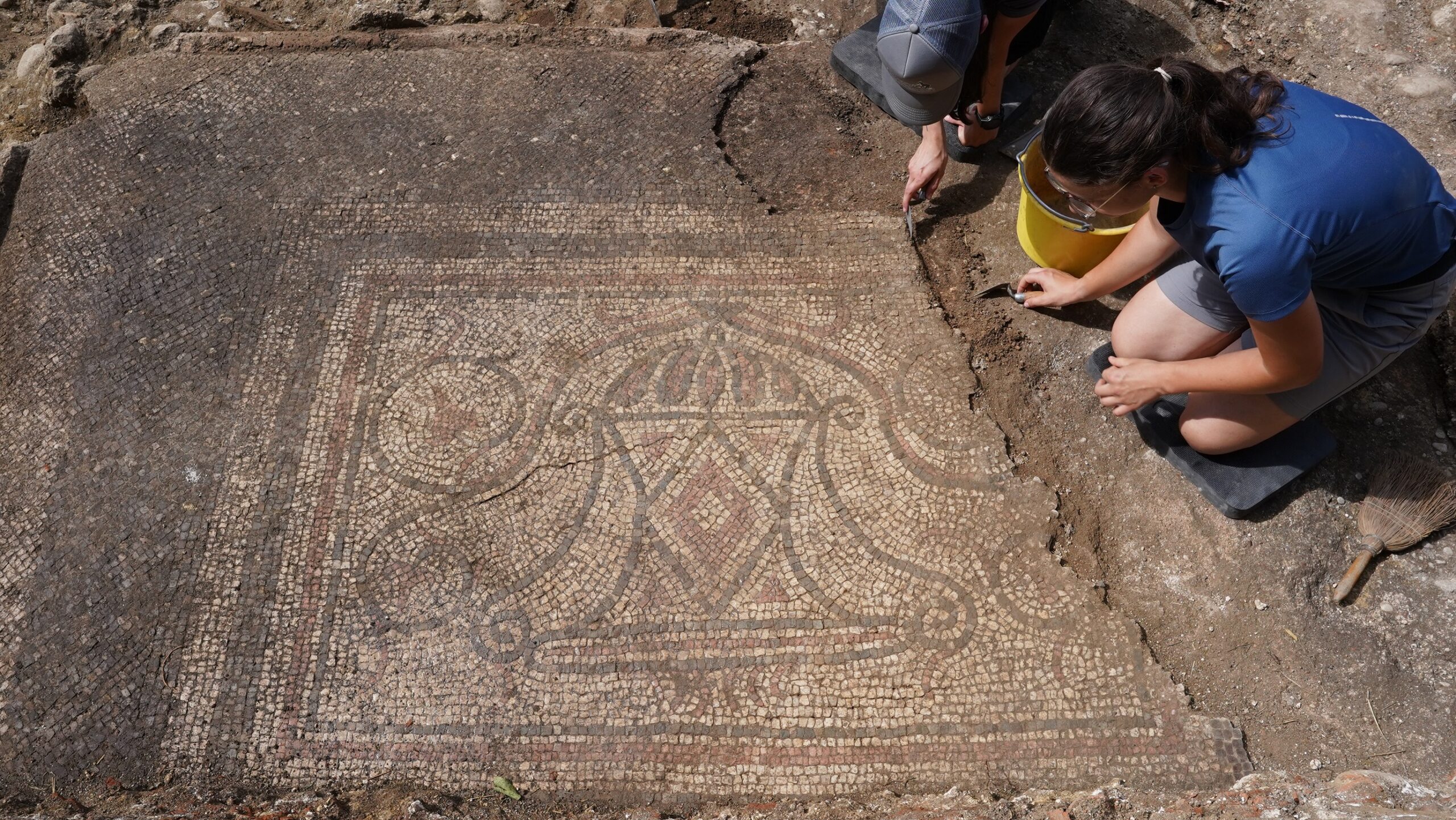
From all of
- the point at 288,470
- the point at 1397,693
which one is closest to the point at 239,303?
the point at 288,470

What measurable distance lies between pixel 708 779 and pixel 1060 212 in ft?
8.27

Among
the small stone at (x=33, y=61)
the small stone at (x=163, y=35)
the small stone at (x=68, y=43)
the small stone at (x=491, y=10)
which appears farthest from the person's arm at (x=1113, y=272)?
the small stone at (x=33, y=61)

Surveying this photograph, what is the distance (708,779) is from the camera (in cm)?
260

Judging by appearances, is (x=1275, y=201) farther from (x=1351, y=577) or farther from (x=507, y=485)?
(x=507, y=485)

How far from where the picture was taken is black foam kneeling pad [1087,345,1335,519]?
290cm

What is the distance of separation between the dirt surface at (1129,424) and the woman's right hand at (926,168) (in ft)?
0.75

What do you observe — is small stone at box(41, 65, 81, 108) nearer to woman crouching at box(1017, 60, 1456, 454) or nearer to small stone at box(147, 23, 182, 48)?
small stone at box(147, 23, 182, 48)

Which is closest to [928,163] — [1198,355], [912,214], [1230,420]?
[912,214]

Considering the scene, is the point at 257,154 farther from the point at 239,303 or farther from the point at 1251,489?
the point at 1251,489

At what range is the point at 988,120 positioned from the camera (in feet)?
12.8

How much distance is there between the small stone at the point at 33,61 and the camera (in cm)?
445

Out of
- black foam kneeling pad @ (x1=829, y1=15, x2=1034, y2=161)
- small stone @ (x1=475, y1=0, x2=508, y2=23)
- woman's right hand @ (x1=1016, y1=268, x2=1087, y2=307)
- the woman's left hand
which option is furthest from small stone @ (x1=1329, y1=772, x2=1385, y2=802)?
small stone @ (x1=475, y1=0, x2=508, y2=23)

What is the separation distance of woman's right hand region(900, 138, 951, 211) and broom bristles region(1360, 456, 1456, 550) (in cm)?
190

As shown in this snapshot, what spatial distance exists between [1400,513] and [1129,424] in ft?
2.77
